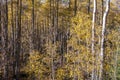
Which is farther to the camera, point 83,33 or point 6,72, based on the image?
point 6,72

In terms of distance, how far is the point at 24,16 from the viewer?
34.6 m

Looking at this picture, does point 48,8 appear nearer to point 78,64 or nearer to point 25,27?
point 25,27

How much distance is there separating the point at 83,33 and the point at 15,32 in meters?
11.4

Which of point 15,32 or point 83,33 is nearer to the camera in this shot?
point 83,33

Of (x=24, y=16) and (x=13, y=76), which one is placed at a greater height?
(x=24, y=16)

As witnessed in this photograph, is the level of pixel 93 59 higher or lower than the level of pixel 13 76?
higher

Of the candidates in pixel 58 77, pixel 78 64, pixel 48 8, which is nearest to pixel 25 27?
pixel 48 8

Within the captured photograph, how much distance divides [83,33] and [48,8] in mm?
13259

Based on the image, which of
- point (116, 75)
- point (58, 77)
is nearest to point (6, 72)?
point (58, 77)

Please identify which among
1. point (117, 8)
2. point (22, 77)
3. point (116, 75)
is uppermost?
point (117, 8)

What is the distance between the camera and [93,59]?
1574 cm

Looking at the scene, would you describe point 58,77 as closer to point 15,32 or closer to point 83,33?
point 83,33

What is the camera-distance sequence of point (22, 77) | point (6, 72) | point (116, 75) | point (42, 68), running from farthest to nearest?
1. point (22, 77)
2. point (6, 72)
3. point (42, 68)
4. point (116, 75)

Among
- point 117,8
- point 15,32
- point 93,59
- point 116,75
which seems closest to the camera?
point 93,59
